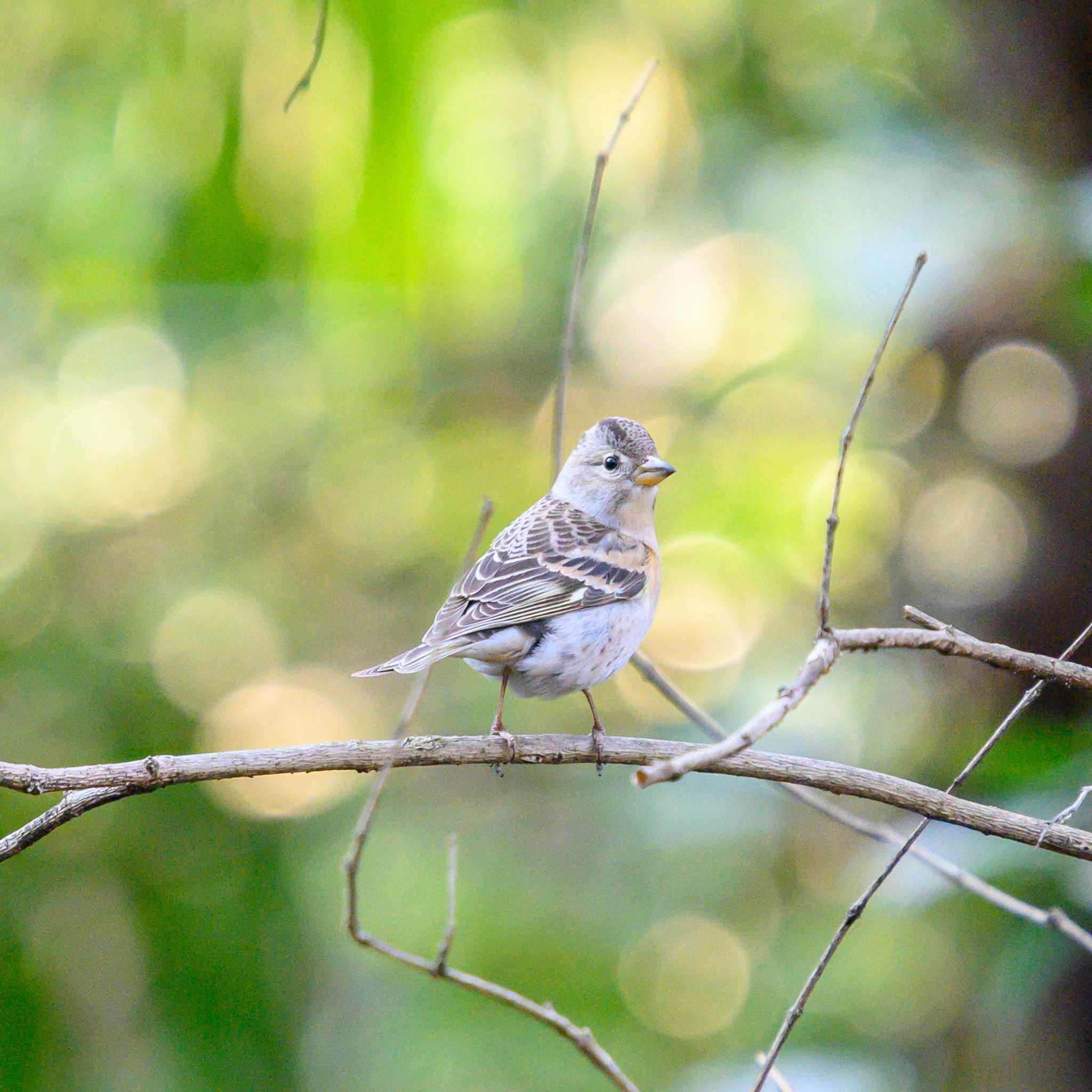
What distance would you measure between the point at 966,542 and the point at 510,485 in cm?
267

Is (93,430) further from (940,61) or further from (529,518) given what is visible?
(940,61)

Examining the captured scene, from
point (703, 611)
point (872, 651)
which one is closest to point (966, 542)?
point (703, 611)

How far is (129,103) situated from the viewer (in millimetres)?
5348

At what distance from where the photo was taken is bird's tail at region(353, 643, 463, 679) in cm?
286

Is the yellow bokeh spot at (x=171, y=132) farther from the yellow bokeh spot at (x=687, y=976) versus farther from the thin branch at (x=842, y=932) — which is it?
the yellow bokeh spot at (x=687, y=976)

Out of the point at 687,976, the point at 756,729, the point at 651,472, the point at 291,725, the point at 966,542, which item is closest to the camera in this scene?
the point at 756,729

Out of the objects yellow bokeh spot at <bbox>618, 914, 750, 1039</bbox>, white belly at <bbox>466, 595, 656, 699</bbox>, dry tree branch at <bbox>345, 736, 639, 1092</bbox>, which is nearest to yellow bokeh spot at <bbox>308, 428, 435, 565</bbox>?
yellow bokeh spot at <bbox>618, 914, 750, 1039</bbox>

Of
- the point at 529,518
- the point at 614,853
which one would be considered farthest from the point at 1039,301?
the point at 614,853

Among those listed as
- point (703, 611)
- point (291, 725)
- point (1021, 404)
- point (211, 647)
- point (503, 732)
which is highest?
point (1021, 404)

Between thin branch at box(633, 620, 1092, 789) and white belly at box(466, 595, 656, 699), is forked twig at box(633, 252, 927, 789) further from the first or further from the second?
white belly at box(466, 595, 656, 699)

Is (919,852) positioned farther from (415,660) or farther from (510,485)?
(510,485)

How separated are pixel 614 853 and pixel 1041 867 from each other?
3.26 metres

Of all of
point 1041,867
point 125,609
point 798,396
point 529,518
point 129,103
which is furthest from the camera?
point 798,396

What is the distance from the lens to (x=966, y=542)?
5.32 meters
